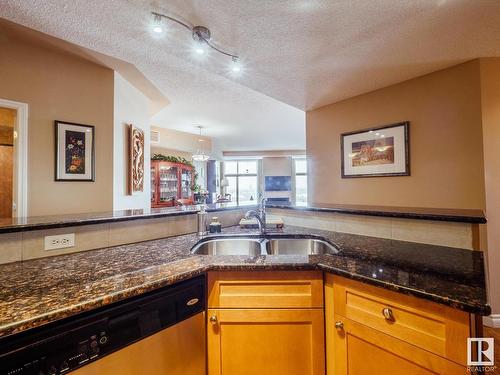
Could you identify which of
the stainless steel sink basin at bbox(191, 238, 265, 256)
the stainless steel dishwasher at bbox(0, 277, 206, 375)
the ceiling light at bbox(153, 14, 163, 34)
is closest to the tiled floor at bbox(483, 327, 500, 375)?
the stainless steel sink basin at bbox(191, 238, 265, 256)

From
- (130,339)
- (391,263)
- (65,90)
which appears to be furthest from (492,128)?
(65,90)

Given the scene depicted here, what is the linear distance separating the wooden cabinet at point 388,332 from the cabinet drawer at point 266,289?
2.8 inches

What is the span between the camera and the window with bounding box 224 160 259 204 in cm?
927

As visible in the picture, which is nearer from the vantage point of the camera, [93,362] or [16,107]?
[93,362]

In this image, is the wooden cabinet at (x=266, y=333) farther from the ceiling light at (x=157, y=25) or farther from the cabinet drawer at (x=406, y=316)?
the ceiling light at (x=157, y=25)

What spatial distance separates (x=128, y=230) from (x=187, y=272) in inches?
25.7

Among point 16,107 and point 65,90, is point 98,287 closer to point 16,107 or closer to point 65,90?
point 16,107

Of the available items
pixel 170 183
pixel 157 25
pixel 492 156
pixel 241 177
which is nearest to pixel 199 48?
pixel 157 25

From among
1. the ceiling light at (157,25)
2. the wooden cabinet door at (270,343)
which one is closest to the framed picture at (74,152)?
the ceiling light at (157,25)

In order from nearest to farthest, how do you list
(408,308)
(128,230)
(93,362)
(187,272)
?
(93,362), (408,308), (187,272), (128,230)

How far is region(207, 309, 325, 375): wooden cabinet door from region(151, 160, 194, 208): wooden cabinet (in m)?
4.41

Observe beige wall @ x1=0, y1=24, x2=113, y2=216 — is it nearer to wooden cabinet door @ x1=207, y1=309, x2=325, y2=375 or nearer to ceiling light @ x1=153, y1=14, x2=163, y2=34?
ceiling light @ x1=153, y1=14, x2=163, y2=34

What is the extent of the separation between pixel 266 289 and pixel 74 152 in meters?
2.42

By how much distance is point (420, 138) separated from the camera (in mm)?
2439
